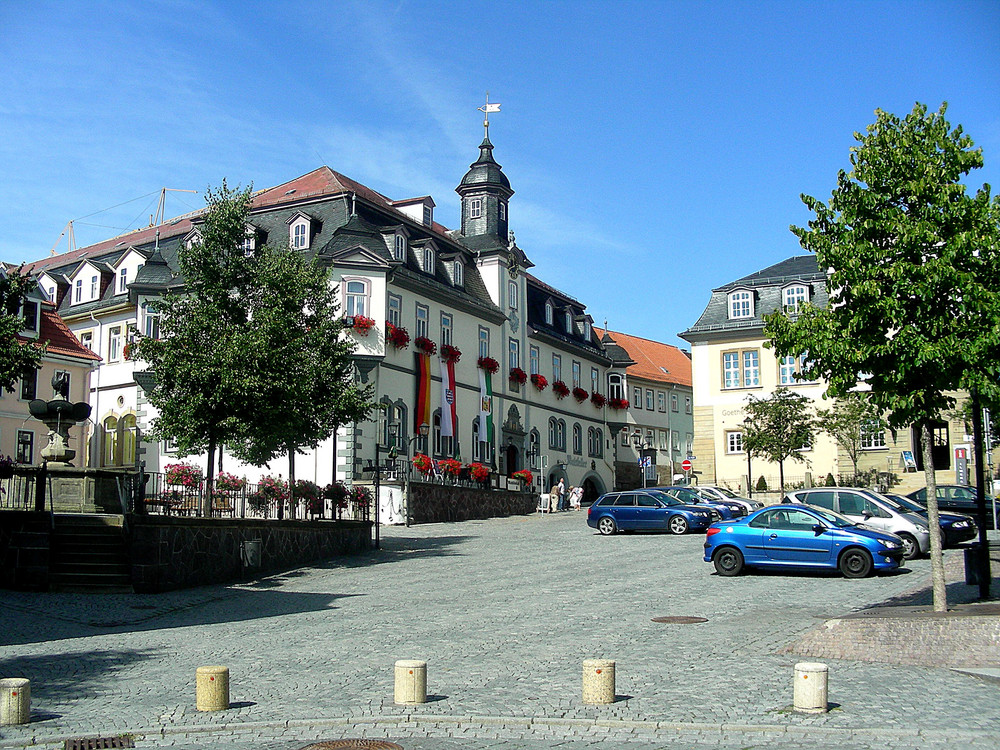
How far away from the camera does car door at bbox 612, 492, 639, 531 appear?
109 ft

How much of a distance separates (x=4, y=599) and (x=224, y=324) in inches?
336

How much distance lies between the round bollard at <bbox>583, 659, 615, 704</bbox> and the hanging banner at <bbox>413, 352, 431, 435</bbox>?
33881 millimetres

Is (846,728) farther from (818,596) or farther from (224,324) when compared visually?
(224,324)

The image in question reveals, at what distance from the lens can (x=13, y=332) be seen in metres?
21.8

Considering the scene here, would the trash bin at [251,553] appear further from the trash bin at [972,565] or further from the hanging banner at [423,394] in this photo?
the hanging banner at [423,394]

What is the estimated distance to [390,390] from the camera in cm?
4234

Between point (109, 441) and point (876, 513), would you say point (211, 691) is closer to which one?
point (876, 513)

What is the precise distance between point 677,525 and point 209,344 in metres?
15.1

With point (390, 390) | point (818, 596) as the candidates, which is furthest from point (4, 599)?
point (390, 390)

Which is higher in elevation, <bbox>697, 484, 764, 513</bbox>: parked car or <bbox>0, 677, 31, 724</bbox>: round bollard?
<bbox>697, 484, 764, 513</bbox>: parked car

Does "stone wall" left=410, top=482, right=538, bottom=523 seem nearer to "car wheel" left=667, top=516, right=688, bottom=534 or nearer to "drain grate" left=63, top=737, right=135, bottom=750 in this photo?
"car wheel" left=667, top=516, right=688, bottom=534

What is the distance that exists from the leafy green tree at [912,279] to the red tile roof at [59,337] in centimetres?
3914

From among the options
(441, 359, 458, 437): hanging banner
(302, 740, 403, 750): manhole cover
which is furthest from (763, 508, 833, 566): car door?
(441, 359, 458, 437): hanging banner

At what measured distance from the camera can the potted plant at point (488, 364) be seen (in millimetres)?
49500
